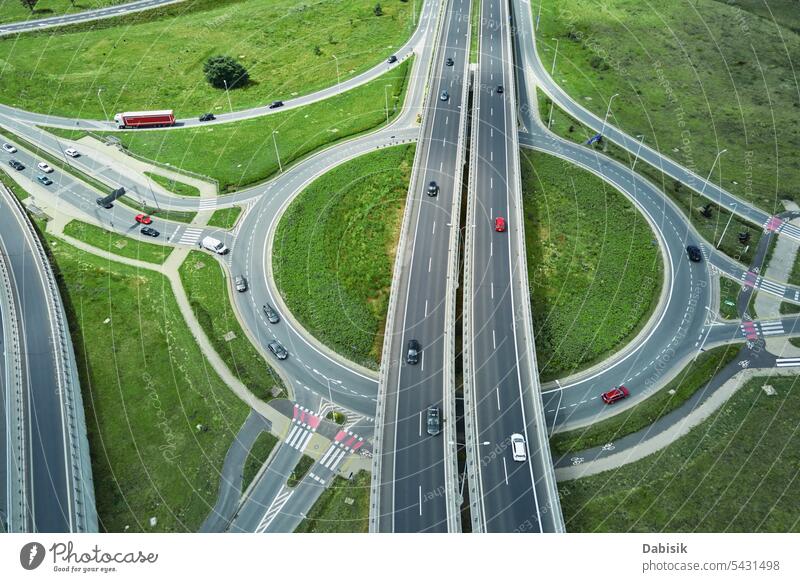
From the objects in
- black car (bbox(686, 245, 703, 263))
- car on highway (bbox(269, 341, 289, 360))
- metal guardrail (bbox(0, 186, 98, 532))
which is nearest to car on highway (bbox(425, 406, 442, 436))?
car on highway (bbox(269, 341, 289, 360))

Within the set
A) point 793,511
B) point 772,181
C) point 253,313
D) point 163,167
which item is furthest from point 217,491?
point 772,181

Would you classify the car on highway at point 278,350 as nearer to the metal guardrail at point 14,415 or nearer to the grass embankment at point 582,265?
the metal guardrail at point 14,415

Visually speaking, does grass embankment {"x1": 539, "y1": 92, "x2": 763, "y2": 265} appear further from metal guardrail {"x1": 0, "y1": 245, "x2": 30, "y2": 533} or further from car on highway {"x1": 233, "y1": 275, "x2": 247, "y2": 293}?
metal guardrail {"x1": 0, "y1": 245, "x2": 30, "y2": 533}

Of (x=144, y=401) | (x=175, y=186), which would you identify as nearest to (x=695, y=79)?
(x=175, y=186)

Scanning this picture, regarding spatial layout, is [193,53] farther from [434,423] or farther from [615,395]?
[615,395]

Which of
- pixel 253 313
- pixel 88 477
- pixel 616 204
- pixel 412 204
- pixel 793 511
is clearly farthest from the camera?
pixel 616 204

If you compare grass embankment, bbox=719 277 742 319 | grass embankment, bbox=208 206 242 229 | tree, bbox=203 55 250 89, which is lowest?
grass embankment, bbox=719 277 742 319

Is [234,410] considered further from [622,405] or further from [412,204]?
[622,405]
